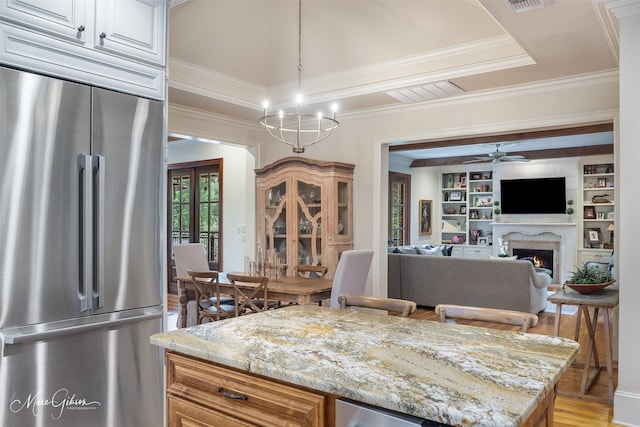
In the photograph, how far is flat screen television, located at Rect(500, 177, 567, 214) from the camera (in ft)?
30.8

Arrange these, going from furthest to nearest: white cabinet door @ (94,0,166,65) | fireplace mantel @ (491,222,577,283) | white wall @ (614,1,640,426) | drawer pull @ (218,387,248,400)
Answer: fireplace mantel @ (491,222,577,283) < white wall @ (614,1,640,426) < white cabinet door @ (94,0,166,65) < drawer pull @ (218,387,248,400)

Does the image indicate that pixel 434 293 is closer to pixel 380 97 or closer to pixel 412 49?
pixel 380 97

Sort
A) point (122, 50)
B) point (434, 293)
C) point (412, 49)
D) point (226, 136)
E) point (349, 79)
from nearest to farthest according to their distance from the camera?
point (122, 50), point (412, 49), point (349, 79), point (226, 136), point (434, 293)

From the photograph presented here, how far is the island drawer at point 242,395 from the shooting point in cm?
132

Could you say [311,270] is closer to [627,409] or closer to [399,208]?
[627,409]

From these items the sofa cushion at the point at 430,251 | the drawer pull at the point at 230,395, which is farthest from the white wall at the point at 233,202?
the drawer pull at the point at 230,395

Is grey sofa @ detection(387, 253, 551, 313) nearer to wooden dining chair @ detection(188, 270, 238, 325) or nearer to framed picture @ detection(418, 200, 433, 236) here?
wooden dining chair @ detection(188, 270, 238, 325)

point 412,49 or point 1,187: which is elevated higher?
point 412,49

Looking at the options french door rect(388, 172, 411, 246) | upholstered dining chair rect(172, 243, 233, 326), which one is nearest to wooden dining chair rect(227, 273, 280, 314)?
upholstered dining chair rect(172, 243, 233, 326)

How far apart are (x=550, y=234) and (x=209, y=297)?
766 centimetres

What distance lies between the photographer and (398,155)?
965 centimetres

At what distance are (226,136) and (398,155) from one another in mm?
4906

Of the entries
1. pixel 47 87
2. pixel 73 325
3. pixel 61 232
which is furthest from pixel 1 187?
pixel 73 325

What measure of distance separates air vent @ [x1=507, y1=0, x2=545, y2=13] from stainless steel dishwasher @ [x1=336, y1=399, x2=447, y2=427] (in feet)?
7.85
